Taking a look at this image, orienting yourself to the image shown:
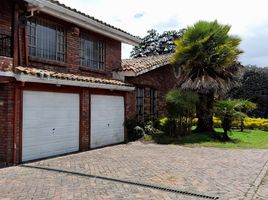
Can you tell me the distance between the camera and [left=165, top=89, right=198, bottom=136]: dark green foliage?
16.5 m

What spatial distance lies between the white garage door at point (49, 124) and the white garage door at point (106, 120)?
1.16 metres

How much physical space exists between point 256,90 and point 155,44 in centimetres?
2431

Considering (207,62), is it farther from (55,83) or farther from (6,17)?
(6,17)

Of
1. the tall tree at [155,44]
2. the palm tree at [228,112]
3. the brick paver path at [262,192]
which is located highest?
the tall tree at [155,44]

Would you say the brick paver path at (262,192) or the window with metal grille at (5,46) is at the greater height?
the window with metal grille at (5,46)

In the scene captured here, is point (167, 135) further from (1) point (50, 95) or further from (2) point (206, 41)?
(1) point (50, 95)

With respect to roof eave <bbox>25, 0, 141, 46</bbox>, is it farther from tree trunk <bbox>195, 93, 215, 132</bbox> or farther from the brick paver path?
the brick paver path

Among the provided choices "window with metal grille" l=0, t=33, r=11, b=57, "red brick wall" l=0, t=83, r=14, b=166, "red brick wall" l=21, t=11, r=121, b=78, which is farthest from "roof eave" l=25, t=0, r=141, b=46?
"red brick wall" l=0, t=83, r=14, b=166

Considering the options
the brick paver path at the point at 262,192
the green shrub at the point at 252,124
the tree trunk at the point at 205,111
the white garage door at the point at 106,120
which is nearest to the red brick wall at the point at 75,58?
the white garage door at the point at 106,120

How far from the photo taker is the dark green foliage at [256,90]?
1006 inches

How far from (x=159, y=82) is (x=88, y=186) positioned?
515 inches

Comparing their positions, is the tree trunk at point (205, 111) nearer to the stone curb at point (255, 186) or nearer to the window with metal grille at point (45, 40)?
the window with metal grille at point (45, 40)

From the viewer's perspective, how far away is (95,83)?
1332cm

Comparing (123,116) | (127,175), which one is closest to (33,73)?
(127,175)
